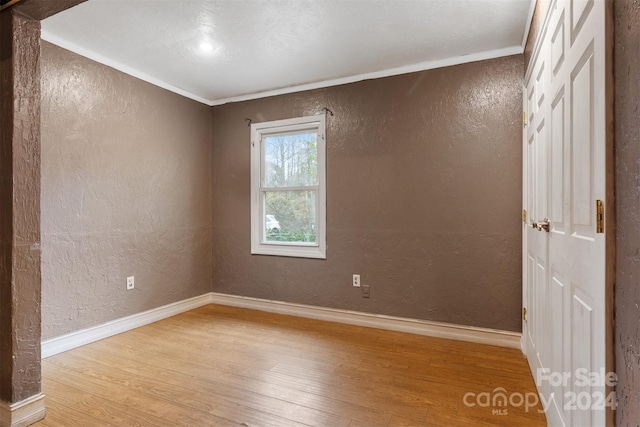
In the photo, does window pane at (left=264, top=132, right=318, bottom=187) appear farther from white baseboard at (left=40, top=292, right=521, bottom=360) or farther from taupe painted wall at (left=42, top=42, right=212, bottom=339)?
white baseboard at (left=40, top=292, right=521, bottom=360)

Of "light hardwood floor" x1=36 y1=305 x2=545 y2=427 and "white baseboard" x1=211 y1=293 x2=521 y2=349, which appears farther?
"white baseboard" x1=211 y1=293 x2=521 y2=349

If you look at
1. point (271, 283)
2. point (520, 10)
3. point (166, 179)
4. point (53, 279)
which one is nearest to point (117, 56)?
point (166, 179)

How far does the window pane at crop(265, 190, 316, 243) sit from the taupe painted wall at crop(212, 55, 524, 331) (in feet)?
0.85

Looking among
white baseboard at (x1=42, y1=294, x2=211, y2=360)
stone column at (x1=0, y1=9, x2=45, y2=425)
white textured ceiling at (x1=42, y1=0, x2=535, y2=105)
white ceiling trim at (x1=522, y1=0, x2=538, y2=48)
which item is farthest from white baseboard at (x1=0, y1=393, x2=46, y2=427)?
white ceiling trim at (x1=522, y1=0, x2=538, y2=48)

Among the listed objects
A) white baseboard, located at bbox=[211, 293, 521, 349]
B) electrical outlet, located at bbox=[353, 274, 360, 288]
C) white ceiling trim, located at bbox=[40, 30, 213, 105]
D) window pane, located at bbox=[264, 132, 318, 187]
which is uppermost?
white ceiling trim, located at bbox=[40, 30, 213, 105]

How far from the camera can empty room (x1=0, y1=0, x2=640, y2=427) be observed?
124cm

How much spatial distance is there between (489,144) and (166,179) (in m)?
3.17

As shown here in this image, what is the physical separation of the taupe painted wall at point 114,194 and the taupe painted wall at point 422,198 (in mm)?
990

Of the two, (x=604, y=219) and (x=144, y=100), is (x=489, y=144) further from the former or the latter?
(x=144, y=100)

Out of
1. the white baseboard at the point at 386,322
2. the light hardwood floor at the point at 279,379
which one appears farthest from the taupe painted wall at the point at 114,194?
the white baseboard at the point at 386,322

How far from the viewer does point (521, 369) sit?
2.35 metres

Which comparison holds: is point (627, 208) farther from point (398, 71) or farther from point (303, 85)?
point (303, 85)

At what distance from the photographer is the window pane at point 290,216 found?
144 inches

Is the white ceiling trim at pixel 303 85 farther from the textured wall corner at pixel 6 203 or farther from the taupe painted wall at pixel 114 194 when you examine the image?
the textured wall corner at pixel 6 203
